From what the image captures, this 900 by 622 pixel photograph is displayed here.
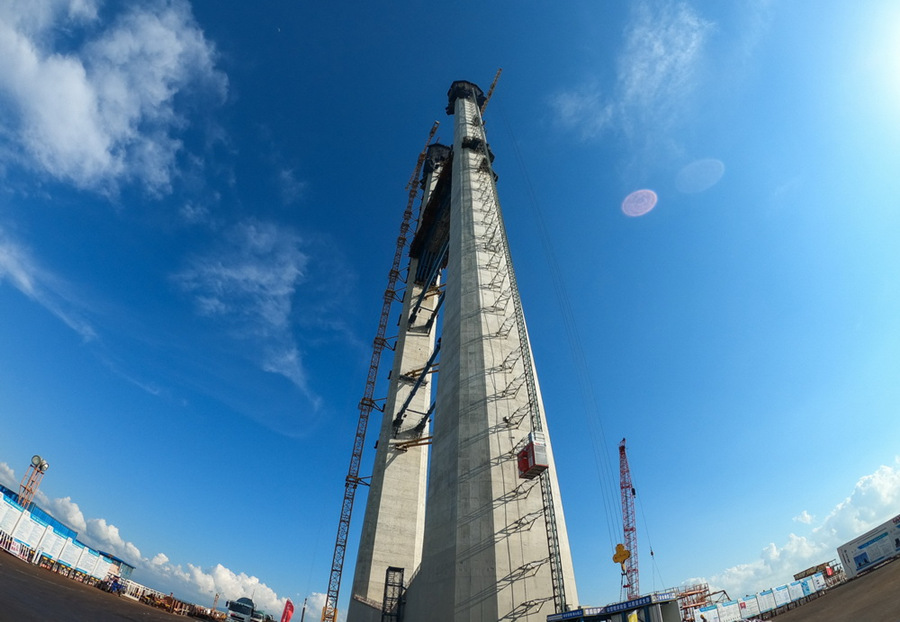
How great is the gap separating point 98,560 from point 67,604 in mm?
42422

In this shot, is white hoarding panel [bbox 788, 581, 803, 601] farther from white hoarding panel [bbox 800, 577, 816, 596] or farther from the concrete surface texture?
the concrete surface texture

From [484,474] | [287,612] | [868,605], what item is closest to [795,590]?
[868,605]

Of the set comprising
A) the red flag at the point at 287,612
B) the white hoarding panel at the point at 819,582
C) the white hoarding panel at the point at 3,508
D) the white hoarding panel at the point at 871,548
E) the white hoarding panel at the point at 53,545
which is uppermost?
the white hoarding panel at the point at 871,548

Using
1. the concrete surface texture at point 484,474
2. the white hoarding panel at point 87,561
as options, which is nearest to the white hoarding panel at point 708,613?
the concrete surface texture at point 484,474

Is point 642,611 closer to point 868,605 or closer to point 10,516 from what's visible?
point 868,605

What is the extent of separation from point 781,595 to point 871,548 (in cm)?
1216

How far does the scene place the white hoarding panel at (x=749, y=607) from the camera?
53.8 meters

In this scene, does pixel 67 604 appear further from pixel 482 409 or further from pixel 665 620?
pixel 665 620

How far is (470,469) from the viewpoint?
25656mm

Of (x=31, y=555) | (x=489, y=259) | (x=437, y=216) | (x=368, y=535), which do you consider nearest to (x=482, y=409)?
(x=489, y=259)

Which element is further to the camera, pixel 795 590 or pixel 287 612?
pixel 795 590

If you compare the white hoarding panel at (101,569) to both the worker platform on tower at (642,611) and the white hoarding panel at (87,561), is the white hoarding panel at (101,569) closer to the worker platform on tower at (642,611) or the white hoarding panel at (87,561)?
the white hoarding panel at (87,561)

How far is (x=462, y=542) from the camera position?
23.1 metres

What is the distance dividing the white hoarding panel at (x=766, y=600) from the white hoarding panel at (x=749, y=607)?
19.4 inches
